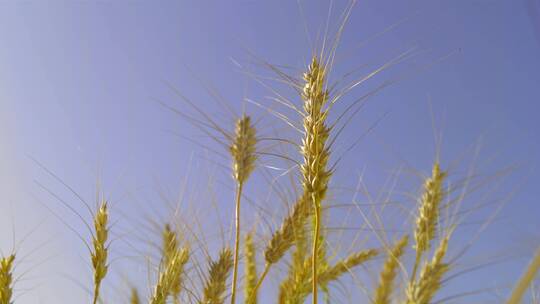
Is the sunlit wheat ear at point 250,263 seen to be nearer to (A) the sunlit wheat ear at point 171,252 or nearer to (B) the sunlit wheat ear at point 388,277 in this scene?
(A) the sunlit wheat ear at point 171,252

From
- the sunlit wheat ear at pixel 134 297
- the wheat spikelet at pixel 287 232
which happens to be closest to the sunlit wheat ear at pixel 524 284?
the wheat spikelet at pixel 287 232

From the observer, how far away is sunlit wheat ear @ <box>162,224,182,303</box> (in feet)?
6.91

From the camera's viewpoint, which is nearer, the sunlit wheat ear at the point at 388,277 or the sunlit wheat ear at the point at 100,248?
the sunlit wheat ear at the point at 100,248

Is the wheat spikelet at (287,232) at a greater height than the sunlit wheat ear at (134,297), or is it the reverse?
the wheat spikelet at (287,232)

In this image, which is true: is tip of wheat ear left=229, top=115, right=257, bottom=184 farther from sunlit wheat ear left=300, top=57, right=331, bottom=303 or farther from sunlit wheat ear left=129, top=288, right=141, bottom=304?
sunlit wheat ear left=129, top=288, right=141, bottom=304

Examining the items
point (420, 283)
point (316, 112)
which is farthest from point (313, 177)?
point (420, 283)

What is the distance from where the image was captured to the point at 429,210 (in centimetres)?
202

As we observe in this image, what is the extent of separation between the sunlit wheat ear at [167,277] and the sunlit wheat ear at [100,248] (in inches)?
9.1

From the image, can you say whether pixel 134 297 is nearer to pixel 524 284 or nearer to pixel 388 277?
pixel 388 277

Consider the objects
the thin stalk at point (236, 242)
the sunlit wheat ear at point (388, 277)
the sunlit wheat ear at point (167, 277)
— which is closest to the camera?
the thin stalk at point (236, 242)

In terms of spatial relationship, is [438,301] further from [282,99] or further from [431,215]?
[282,99]

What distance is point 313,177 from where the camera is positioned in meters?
1.33

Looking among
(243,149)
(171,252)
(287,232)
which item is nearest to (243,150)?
(243,149)

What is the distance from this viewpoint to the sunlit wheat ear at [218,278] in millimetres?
1955
